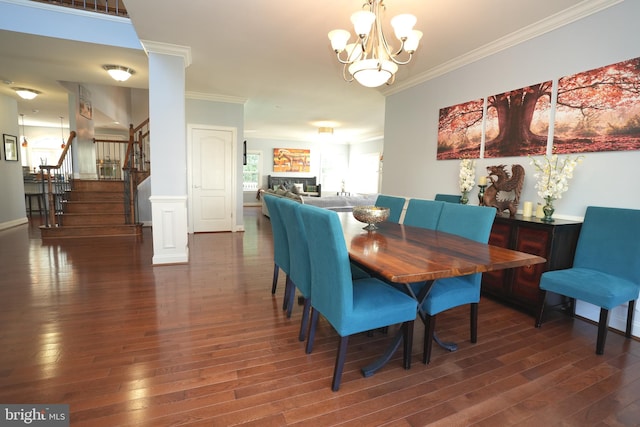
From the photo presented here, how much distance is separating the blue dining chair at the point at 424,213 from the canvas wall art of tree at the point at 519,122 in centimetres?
120

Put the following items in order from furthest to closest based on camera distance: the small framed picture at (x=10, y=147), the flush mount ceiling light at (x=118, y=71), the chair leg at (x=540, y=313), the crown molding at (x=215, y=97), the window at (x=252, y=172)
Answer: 1. the window at (x=252, y=172)
2. the small framed picture at (x=10, y=147)
3. the crown molding at (x=215, y=97)
4. the flush mount ceiling light at (x=118, y=71)
5. the chair leg at (x=540, y=313)

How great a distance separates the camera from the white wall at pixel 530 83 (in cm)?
235

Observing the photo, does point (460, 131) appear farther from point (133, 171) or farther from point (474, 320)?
point (133, 171)

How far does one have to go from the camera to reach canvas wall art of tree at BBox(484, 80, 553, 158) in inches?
113

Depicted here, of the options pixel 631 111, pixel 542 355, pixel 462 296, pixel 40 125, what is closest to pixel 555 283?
pixel 542 355

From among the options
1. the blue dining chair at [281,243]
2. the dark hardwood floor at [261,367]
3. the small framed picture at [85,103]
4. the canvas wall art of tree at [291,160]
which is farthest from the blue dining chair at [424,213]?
the canvas wall art of tree at [291,160]

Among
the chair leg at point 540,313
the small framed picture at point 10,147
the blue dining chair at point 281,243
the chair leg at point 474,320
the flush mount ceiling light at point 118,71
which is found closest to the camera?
the chair leg at point 474,320

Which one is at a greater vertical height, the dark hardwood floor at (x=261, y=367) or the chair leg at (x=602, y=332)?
the chair leg at (x=602, y=332)

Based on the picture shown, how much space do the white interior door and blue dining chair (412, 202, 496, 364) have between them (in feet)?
14.8

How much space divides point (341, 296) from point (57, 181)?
6.20m

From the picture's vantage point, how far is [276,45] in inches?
133

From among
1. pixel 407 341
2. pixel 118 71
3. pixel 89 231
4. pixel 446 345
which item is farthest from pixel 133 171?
pixel 446 345

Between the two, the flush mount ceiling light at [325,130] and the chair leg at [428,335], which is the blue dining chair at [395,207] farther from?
the flush mount ceiling light at [325,130]

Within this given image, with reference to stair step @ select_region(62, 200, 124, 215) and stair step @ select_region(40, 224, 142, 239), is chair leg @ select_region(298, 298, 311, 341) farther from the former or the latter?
stair step @ select_region(62, 200, 124, 215)
